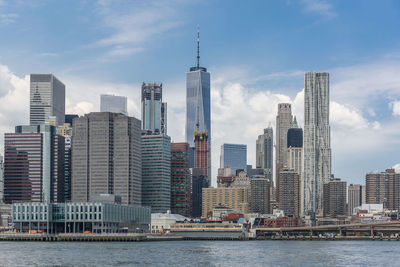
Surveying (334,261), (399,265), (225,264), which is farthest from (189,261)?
(399,265)

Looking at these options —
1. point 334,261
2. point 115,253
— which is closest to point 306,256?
point 334,261

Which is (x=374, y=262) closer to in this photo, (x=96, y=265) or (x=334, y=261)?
(x=334, y=261)

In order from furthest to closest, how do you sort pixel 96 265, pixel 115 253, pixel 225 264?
pixel 115 253
pixel 225 264
pixel 96 265

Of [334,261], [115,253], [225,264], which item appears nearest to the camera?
[225,264]

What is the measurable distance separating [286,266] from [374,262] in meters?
28.7

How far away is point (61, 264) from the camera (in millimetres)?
159250

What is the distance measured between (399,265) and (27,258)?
8164 centimetres

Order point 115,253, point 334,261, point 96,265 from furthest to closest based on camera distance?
point 115,253 → point 334,261 → point 96,265

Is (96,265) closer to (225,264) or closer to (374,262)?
(225,264)

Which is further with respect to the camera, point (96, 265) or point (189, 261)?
point (189, 261)

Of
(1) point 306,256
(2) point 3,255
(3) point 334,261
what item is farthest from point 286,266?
(2) point 3,255

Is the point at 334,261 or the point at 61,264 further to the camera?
the point at 334,261

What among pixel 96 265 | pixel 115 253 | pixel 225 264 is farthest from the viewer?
pixel 115 253

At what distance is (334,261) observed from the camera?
181m
